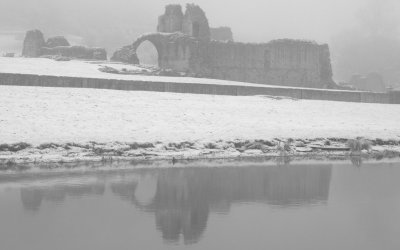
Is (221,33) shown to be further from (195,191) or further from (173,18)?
(195,191)

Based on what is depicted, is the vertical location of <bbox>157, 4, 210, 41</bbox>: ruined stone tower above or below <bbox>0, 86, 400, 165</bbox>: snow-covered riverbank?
above

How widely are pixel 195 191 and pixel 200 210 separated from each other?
2.03 m

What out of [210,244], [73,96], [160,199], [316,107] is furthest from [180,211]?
[316,107]

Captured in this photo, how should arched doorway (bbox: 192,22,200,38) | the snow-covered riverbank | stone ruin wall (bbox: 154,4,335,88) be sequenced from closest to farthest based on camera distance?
1. the snow-covered riverbank
2. stone ruin wall (bbox: 154,4,335,88)
3. arched doorway (bbox: 192,22,200,38)

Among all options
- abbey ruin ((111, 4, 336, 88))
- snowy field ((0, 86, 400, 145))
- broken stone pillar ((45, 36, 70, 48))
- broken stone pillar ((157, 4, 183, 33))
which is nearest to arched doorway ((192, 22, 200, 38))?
abbey ruin ((111, 4, 336, 88))

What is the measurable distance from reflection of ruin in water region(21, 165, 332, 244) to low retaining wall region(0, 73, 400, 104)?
1541 cm

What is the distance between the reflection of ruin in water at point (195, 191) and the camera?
11328mm

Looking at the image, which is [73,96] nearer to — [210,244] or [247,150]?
[247,150]

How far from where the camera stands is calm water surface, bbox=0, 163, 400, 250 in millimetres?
9602

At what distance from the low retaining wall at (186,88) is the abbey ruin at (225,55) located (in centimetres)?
1388

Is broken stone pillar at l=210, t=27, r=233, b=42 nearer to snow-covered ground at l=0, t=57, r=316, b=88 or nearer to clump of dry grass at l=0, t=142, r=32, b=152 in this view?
snow-covered ground at l=0, t=57, r=316, b=88

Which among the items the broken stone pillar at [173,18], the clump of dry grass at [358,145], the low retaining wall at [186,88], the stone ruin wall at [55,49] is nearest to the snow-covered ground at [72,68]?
the low retaining wall at [186,88]

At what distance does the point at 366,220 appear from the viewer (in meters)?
11.4

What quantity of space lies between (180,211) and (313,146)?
1228 cm
